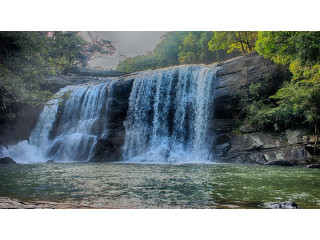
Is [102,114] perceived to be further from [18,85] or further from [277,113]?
[277,113]

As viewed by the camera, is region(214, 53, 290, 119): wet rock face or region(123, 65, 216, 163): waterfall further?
region(123, 65, 216, 163): waterfall

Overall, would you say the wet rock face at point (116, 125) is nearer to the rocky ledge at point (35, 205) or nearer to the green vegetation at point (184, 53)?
the green vegetation at point (184, 53)

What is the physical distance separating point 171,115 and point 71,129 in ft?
13.0

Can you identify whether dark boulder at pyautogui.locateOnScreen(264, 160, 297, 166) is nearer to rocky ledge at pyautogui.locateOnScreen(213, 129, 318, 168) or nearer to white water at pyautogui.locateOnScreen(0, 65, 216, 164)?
rocky ledge at pyautogui.locateOnScreen(213, 129, 318, 168)

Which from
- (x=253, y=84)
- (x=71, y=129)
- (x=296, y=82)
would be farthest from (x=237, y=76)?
(x=71, y=129)

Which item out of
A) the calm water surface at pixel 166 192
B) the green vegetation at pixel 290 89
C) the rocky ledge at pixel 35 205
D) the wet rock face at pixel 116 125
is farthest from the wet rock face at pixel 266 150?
the rocky ledge at pixel 35 205

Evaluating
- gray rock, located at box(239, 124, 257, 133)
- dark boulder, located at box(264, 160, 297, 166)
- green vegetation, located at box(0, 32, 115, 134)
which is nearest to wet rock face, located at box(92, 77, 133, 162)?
green vegetation, located at box(0, 32, 115, 134)

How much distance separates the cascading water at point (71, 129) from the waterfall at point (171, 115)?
1250mm

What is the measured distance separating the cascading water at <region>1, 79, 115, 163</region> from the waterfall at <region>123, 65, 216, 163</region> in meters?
1.25

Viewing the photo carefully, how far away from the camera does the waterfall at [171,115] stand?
8.46 m

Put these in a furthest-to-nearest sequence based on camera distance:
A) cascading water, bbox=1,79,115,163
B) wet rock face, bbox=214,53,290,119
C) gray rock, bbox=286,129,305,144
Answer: cascading water, bbox=1,79,115,163, wet rock face, bbox=214,53,290,119, gray rock, bbox=286,129,305,144

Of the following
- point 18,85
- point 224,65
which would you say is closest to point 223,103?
point 224,65

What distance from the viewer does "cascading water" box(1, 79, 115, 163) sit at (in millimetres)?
8898

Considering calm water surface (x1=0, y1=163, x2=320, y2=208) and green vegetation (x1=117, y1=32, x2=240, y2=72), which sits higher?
green vegetation (x1=117, y1=32, x2=240, y2=72)
